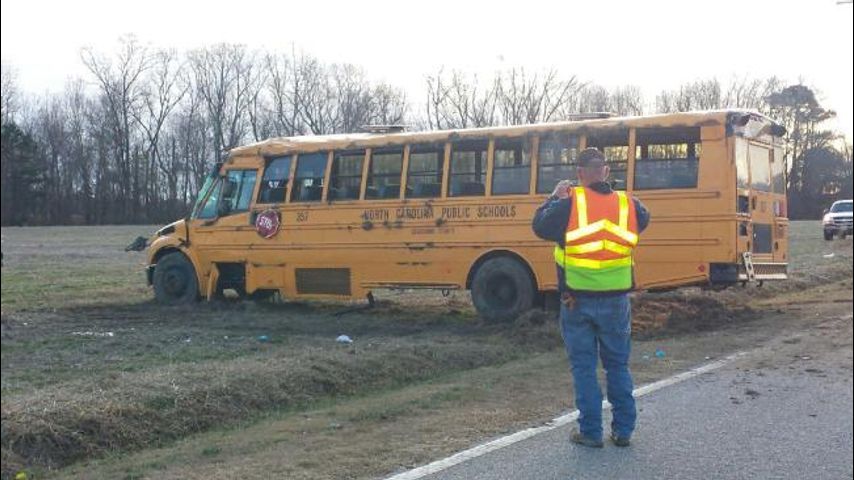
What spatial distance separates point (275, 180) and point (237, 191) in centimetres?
75

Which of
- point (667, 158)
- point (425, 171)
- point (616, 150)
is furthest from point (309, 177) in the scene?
point (667, 158)

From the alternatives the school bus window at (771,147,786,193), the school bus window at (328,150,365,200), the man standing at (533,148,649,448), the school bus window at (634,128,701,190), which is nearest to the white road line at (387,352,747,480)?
the man standing at (533,148,649,448)

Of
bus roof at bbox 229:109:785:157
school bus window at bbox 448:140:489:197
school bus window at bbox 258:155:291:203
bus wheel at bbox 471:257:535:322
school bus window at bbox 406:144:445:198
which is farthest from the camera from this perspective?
school bus window at bbox 258:155:291:203

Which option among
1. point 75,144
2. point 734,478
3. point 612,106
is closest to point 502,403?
point 734,478

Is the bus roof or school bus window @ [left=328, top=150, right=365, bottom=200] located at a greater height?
the bus roof

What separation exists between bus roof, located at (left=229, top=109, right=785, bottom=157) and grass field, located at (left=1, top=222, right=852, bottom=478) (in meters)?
2.56

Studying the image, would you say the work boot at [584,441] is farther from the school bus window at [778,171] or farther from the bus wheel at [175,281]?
the bus wheel at [175,281]

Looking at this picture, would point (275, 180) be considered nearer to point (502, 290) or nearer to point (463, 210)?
point (463, 210)

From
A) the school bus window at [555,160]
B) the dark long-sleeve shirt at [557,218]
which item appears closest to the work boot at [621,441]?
the dark long-sleeve shirt at [557,218]

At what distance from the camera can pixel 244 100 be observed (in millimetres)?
35344

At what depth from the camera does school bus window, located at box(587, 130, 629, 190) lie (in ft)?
42.3

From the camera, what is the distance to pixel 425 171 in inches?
564

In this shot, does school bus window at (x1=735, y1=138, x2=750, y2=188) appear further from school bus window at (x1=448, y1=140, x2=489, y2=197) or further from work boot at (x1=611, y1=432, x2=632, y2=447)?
work boot at (x1=611, y1=432, x2=632, y2=447)

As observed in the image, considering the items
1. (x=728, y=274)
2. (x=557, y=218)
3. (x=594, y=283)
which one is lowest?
(x=728, y=274)
